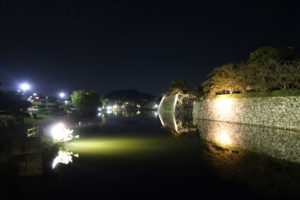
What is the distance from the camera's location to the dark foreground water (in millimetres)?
6762

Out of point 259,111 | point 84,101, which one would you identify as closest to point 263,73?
point 259,111

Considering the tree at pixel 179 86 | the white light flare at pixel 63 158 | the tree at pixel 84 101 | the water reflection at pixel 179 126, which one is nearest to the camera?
the white light flare at pixel 63 158

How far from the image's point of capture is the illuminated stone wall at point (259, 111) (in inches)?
834

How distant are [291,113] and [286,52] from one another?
53.8 feet

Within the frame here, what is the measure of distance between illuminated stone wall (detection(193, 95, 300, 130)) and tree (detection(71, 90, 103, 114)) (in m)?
39.4

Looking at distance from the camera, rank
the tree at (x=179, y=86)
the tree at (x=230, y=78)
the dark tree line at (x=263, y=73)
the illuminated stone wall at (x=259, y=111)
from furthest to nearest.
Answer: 1. the tree at (x=179, y=86)
2. the tree at (x=230, y=78)
3. the dark tree line at (x=263, y=73)
4. the illuminated stone wall at (x=259, y=111)

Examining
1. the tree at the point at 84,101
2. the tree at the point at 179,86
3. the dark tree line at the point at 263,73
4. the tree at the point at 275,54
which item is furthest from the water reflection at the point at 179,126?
the tree at the point at 84,101

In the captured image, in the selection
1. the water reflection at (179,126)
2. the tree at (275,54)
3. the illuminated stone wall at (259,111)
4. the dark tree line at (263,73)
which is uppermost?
the tree at (275,54)

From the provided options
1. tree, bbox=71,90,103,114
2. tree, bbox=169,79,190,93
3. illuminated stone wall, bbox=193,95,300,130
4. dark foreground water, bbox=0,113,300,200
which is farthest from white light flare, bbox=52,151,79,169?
tree, bbox=71,90,103,114

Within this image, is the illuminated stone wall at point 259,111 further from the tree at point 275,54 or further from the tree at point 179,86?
the tree at point 179,86

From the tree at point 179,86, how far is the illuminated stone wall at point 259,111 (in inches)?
726

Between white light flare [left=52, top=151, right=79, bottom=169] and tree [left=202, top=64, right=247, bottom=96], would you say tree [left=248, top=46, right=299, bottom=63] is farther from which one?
white light flare [left=52, top=151, right=79, bottom=169]

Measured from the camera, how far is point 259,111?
25.6 meters

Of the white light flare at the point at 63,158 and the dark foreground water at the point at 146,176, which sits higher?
the white light flare at the point at 63,158
